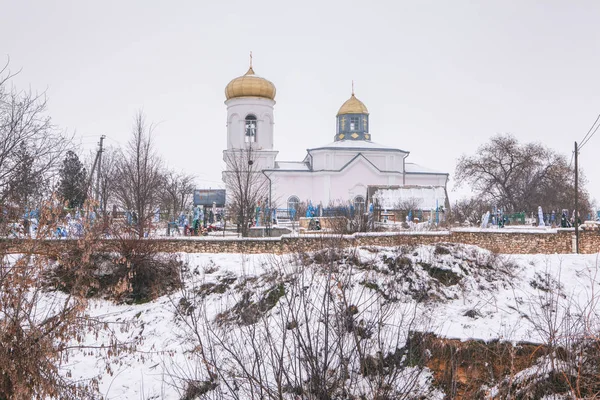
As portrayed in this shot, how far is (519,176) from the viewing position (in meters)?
39.2

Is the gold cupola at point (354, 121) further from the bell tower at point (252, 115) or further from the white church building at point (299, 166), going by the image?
the bell tower at point (252, 115)

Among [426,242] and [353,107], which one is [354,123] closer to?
[353,107]

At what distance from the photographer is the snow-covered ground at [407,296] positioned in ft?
32.6

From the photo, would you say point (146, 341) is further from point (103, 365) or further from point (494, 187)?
point (494, 187)

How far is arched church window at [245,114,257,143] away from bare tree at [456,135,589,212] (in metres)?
15.5

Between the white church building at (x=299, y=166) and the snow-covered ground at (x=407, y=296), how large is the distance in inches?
957

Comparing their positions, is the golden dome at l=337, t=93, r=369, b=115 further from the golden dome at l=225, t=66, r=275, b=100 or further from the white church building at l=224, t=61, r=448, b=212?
the golden dome at l=225, t=66, r=275, b=100

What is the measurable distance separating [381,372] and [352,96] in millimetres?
42040

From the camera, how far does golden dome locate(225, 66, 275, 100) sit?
127 ft

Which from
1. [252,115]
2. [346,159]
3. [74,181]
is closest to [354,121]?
[346,159]

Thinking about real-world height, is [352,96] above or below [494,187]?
above

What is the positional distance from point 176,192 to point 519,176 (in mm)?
25179

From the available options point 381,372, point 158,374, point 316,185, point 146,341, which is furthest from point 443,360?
point 316,185

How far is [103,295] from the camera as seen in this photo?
1354cm
